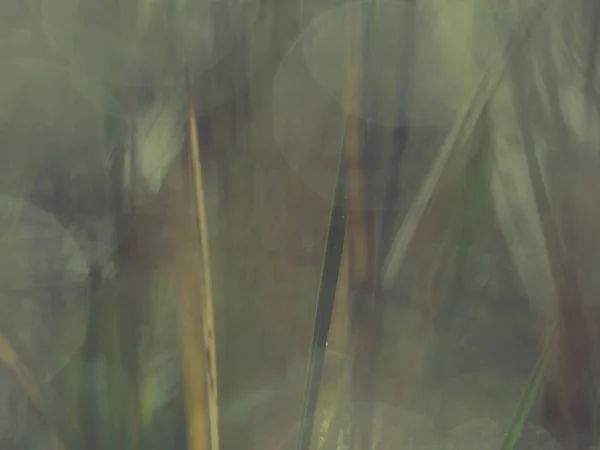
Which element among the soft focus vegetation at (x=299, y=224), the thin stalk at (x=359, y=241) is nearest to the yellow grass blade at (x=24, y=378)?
the soft focus vegetation at (x=299, y=224)

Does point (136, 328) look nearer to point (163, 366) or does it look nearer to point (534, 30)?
point (163, 366)

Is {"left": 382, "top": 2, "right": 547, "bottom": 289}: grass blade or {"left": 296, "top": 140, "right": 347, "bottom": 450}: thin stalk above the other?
{"left": 382, "top": 2, "right": 547, "bottom": 289}: grass blade

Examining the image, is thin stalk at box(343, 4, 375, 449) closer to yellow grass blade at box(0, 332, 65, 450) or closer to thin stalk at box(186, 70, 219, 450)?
thin stalk at box(186, 70, 219, 450)

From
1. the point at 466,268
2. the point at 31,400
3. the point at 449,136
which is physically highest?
the point at 449,136

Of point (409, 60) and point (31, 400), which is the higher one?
point (409, 60)

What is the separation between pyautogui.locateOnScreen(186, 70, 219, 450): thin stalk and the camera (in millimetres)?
469

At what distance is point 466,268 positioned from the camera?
0.47 meters

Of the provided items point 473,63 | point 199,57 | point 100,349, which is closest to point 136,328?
point 100,349

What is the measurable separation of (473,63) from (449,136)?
64mm

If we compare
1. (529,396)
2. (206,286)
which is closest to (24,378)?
(206,286)

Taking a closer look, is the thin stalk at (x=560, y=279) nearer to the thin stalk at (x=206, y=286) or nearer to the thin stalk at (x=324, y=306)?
the thin stalk at (x=324, y=306)

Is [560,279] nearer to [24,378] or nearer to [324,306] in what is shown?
[324,306]

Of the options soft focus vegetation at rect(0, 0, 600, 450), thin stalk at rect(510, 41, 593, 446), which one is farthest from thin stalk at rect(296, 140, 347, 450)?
thin stalk at rect(510, 41, 593, 446)

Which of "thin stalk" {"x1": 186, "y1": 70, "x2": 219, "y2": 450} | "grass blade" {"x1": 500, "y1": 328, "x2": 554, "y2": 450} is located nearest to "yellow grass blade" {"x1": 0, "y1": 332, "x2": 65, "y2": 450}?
"thin stalk" {"x1": 186, "y1": 70, "x2": 219, "y2": 450}
